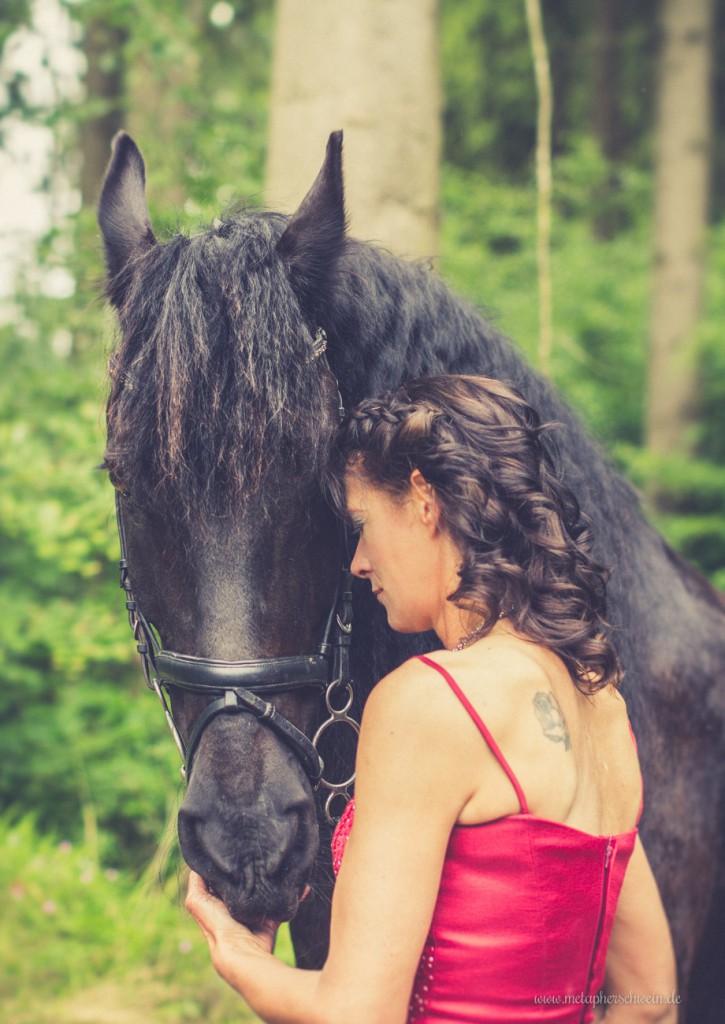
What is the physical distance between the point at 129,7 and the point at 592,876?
5.97 m

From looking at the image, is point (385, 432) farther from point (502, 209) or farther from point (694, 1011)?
point (502, 209)

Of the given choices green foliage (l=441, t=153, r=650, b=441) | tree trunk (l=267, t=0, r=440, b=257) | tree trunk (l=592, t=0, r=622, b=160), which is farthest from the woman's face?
tree trunk (l=592, t=0, r=622, b=160)

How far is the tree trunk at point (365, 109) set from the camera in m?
4.07

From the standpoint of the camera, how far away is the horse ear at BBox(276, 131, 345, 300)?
80.6 inches

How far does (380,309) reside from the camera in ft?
7.07

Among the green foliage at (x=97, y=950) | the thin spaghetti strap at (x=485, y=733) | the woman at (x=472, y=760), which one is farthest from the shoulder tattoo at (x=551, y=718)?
the green foliage at (x=97, y=950)

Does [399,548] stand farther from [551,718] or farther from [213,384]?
A: [213,384]

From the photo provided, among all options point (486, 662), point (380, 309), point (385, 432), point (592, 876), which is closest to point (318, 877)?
point (592, 876)

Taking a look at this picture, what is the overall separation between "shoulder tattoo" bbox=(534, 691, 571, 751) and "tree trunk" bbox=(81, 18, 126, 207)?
7022mm

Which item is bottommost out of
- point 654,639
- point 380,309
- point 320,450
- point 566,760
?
point 654,639

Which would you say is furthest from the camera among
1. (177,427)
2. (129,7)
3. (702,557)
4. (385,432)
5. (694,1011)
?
→ (702,557)

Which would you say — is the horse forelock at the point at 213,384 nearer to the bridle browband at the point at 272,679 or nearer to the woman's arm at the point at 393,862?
the bridle browband at the point at 272,679

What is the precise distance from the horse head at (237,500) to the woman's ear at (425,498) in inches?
11.2

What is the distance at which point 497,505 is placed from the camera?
5.37ft
